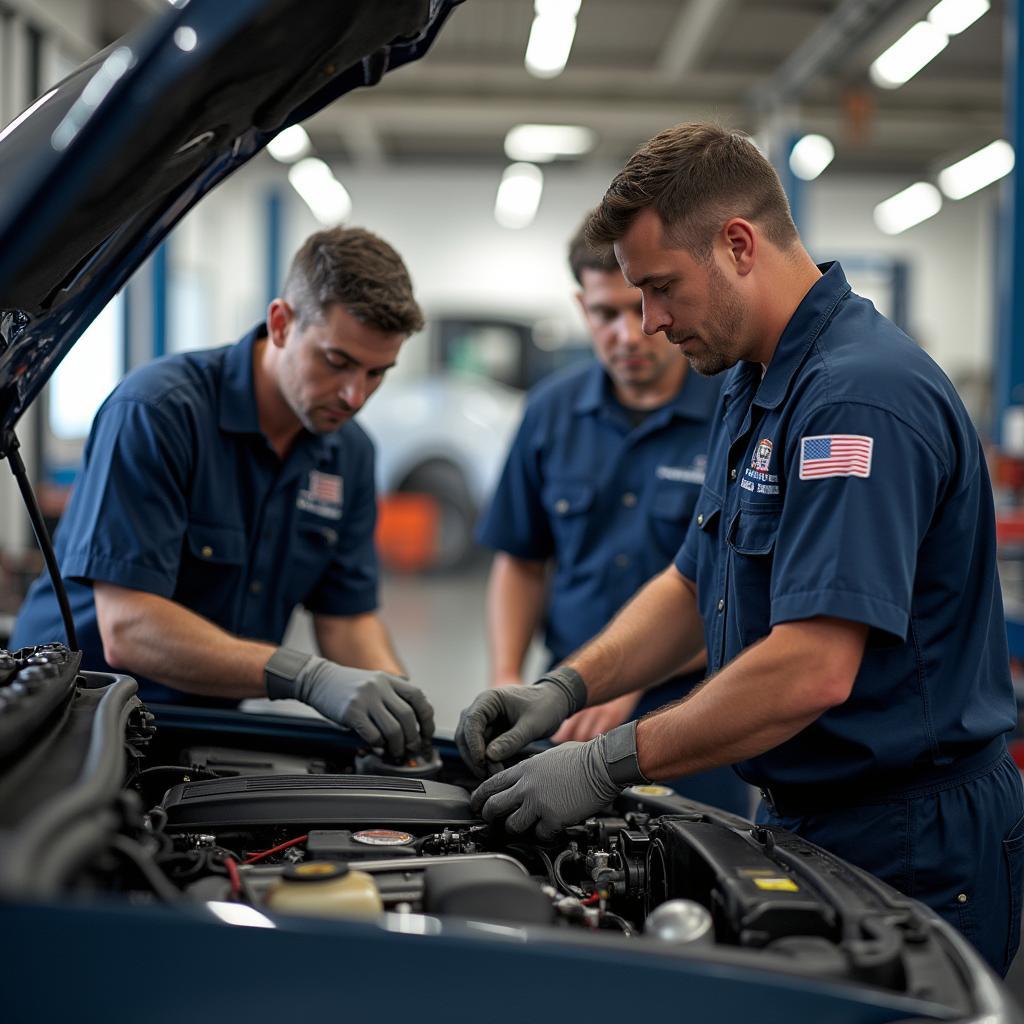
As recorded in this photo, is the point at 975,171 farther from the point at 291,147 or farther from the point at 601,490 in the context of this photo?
the point at 601,490

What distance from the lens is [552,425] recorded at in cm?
261

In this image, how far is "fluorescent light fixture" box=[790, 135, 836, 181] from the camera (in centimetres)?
982

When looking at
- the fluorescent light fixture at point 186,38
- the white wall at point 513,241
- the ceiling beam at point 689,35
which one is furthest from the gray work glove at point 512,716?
the white wall at point 513,241

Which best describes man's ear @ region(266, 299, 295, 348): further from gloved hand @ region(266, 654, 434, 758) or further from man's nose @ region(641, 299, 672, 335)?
man's nose @ region(641, 299, 672, 335)

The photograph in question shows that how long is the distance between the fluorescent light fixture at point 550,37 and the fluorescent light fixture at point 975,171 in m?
4.64

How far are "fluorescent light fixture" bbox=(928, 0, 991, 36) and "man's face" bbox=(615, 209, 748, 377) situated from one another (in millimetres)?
6908

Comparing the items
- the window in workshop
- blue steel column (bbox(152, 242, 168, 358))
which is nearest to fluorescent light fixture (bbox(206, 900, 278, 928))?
the window in workshop

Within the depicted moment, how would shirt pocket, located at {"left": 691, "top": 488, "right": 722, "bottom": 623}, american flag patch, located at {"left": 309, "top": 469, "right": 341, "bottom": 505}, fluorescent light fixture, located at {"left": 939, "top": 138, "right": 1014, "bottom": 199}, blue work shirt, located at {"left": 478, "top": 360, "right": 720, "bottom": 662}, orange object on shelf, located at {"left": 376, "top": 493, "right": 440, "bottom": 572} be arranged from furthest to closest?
fluorescent light fixture, located at {"left": 939, "top": 138, "right": 1014, "bottom": 199} → orange object on shelf, located at {"left": 376, "top": 493, "right": 440, "bottom": 572} → blue work shirt, located at {"left": 478, "top": 360, "right": 720, "bottom": 662} → american flag patch, located at {"left": 309, "top": 469, "right": 341, "bottom": 505} → shirt pocket, located at {"left": 691, "top": 488, "right": 722, "bottom": 623}

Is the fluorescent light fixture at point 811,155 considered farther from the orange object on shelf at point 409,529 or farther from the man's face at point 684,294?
the man's face at point 684,294

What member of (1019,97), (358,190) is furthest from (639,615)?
(358,190)

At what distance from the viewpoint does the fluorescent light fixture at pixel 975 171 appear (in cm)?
1114

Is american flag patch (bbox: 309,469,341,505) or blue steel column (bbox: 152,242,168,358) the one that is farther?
blue steel column (bbox: 152,242,168,358)

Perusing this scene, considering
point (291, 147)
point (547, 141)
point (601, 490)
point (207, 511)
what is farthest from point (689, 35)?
point (207, 511)

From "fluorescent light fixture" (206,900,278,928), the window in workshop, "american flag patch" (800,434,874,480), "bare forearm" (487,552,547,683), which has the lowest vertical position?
"fluorescent light fixture" (206,900,278,928)
